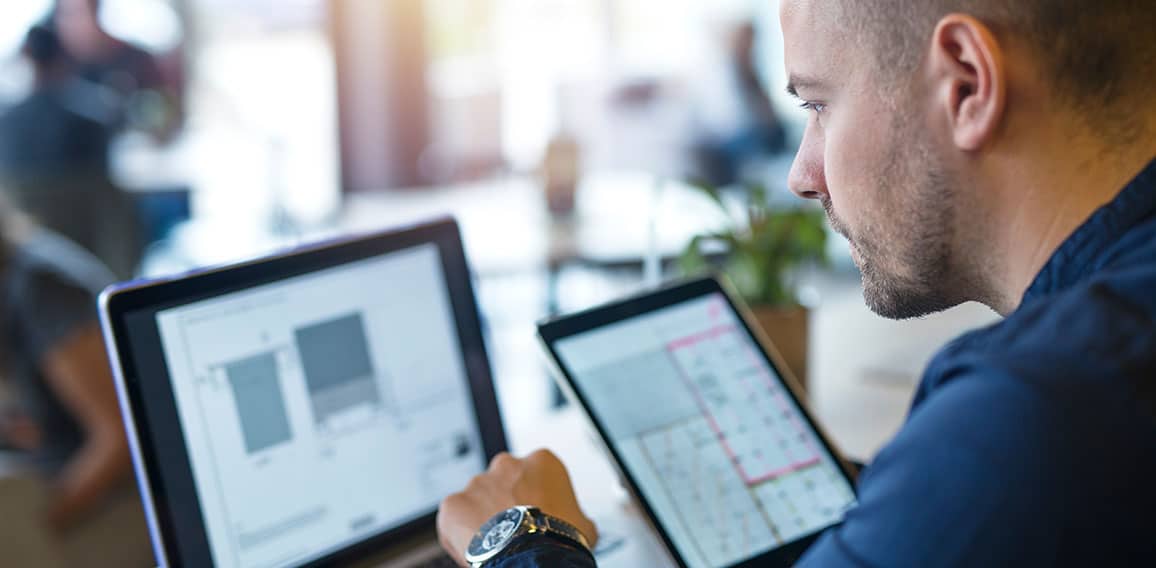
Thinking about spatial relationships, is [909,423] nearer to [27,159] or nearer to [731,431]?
[731,431]

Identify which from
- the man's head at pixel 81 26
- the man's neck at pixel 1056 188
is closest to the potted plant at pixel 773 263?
the man's neck at pixel 1056 188

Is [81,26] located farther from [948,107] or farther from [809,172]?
[948,107]

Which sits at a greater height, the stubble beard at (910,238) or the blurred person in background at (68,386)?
the stubble beard at (910,238)

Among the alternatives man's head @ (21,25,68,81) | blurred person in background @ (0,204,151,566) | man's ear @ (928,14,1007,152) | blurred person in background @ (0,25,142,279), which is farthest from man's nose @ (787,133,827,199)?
man's head @ (21,25,68,81)

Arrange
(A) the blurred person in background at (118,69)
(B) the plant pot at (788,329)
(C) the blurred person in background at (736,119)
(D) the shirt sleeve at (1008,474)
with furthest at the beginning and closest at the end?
(C) the blurred person in background at (736,119)
(A) the blurred person in background at (118,69)
(B) the plant pot at (788,329)
(D) the shirt sleeve at (1008,474)

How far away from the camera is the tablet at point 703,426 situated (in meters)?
1.03

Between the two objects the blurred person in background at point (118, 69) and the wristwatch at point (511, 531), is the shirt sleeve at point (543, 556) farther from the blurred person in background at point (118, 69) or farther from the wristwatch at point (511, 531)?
the blurred person in background at point (118, 69)

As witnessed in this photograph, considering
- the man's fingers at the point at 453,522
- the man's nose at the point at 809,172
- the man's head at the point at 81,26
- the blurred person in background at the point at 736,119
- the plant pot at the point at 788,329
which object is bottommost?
the blurred person in background at the point at 736,119

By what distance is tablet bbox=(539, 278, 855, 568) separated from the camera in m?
1.03

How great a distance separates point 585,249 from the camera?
2.86 m

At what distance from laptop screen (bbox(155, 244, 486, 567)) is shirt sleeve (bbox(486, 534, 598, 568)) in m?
0.23

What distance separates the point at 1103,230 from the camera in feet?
2.19

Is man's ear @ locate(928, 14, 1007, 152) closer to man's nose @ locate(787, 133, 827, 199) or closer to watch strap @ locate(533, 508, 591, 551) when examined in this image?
man's nose @ locate(787, 133, 827, 199)

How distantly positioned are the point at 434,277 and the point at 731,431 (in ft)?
1.11
